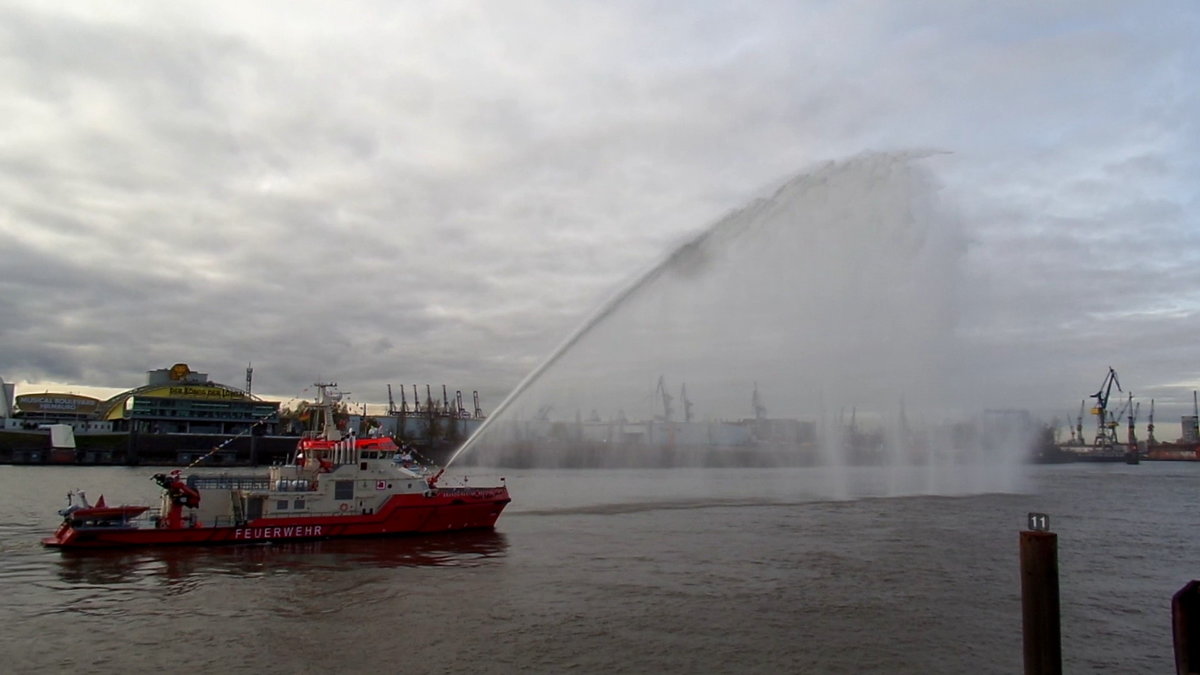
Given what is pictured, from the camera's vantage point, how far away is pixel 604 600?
2848 cm

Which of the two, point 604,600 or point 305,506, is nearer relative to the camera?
point 604,600

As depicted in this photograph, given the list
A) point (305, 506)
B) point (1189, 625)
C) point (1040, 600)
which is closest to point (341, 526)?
point (305, 506)

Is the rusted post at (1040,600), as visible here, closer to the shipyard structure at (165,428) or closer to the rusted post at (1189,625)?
the rusted post at (1189,625)

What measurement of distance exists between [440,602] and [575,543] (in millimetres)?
14608

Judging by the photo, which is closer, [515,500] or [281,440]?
[515,500]

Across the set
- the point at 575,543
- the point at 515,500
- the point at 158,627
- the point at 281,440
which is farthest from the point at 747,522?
the point at 281,440

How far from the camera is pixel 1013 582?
106ft

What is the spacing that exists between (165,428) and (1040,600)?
17262 centimetres

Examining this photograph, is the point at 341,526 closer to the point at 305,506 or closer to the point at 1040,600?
the point at 305,506

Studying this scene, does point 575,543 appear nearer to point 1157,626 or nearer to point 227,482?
point 227,482

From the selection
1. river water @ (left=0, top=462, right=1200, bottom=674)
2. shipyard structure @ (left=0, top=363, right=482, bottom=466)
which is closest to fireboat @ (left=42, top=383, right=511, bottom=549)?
river water @ (left=0, top=462, right=1200, bottom=674)

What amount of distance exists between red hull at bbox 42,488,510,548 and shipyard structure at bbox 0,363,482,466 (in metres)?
83.0

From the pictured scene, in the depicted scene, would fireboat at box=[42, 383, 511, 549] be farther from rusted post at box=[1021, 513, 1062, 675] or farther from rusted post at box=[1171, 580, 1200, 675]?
rusted post at box=[1171, 580, 1200, 675]

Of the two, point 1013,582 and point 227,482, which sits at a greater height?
point 227,482
